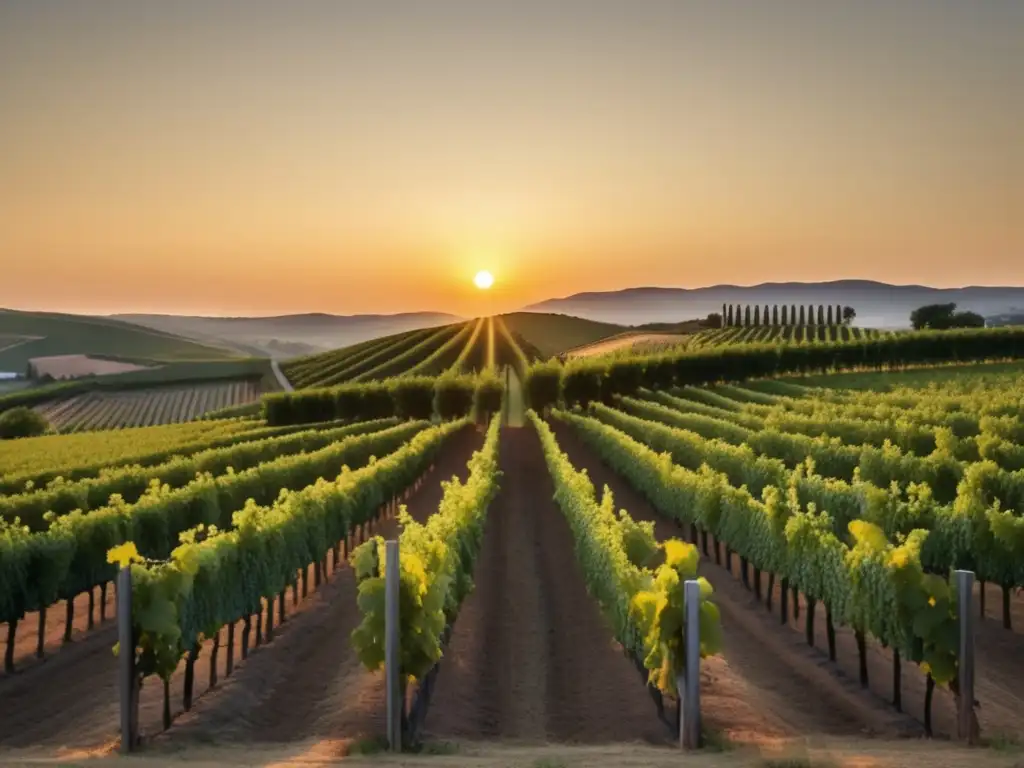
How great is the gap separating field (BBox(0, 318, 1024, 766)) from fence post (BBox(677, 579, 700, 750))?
0.30 metres

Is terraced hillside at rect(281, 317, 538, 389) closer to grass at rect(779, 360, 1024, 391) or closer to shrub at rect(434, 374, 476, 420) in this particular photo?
shrub at rect(434, 374, 476, 420)

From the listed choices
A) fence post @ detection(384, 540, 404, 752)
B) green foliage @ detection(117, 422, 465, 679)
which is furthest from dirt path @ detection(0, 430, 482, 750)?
fence post @ detection(384, 540, 404, 752)

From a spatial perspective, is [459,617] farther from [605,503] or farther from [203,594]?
[203,594]

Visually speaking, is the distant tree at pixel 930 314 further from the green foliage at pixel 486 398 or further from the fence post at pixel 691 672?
the fence post at pixel 691 672

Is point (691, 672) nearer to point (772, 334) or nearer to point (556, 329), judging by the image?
point (772, 334)

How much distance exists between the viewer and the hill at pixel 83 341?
157m

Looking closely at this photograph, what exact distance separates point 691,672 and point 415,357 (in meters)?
95.0

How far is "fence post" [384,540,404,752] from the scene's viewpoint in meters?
9.58

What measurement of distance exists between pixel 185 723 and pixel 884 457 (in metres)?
16.7

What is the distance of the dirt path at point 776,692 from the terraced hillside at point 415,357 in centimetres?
6522

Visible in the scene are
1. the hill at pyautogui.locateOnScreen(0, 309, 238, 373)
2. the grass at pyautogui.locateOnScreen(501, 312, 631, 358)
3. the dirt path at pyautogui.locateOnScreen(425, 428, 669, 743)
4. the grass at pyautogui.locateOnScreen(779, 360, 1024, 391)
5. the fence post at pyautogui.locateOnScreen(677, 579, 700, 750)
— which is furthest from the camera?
the hill at pyautogui.locateOnScreen(0, 309, 238, 373)

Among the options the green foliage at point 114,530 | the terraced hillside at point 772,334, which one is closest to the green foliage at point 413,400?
the terraced hillside at point 772,334

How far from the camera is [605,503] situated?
51.1 feet

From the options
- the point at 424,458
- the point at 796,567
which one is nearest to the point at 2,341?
the point at 424,458
